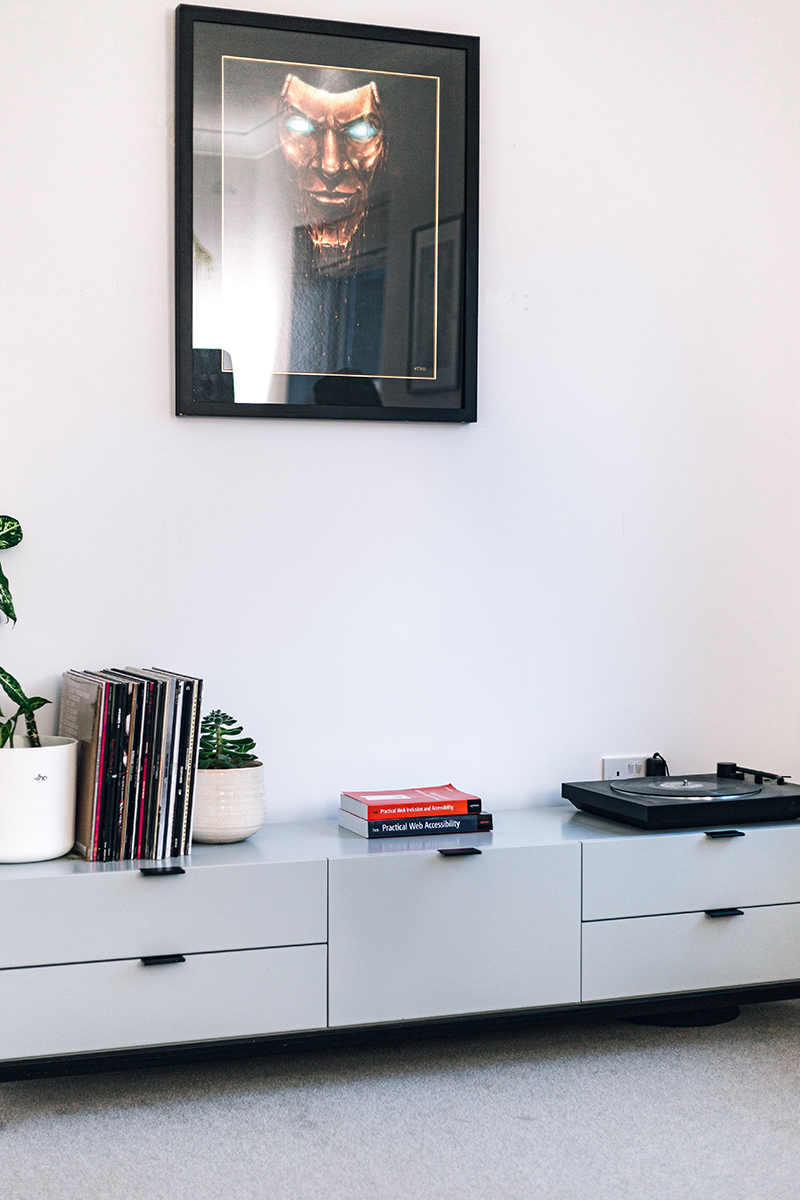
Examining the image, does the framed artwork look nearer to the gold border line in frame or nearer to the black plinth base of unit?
the gold border line in frame

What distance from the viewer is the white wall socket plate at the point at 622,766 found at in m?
2.58

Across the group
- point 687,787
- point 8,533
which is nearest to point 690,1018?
point 687,787

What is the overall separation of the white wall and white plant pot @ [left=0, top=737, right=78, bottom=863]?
11.5 inches

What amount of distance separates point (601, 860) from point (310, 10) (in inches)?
69.3

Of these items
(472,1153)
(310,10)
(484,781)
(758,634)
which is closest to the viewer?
(472,1153)

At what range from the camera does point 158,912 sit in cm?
192

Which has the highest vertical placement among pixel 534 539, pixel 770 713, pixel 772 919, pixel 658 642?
pixel 534 539

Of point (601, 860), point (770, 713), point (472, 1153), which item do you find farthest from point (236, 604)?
point (770, 713)

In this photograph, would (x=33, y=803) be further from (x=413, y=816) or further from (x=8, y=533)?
(x=413, y=816)

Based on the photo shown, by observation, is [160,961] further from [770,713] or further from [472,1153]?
[770,713]

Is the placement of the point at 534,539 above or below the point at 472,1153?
above

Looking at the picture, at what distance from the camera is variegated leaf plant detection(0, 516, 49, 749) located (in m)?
1.99

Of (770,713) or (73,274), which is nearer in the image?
(73,274)

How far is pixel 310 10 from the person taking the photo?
232 centimetres
